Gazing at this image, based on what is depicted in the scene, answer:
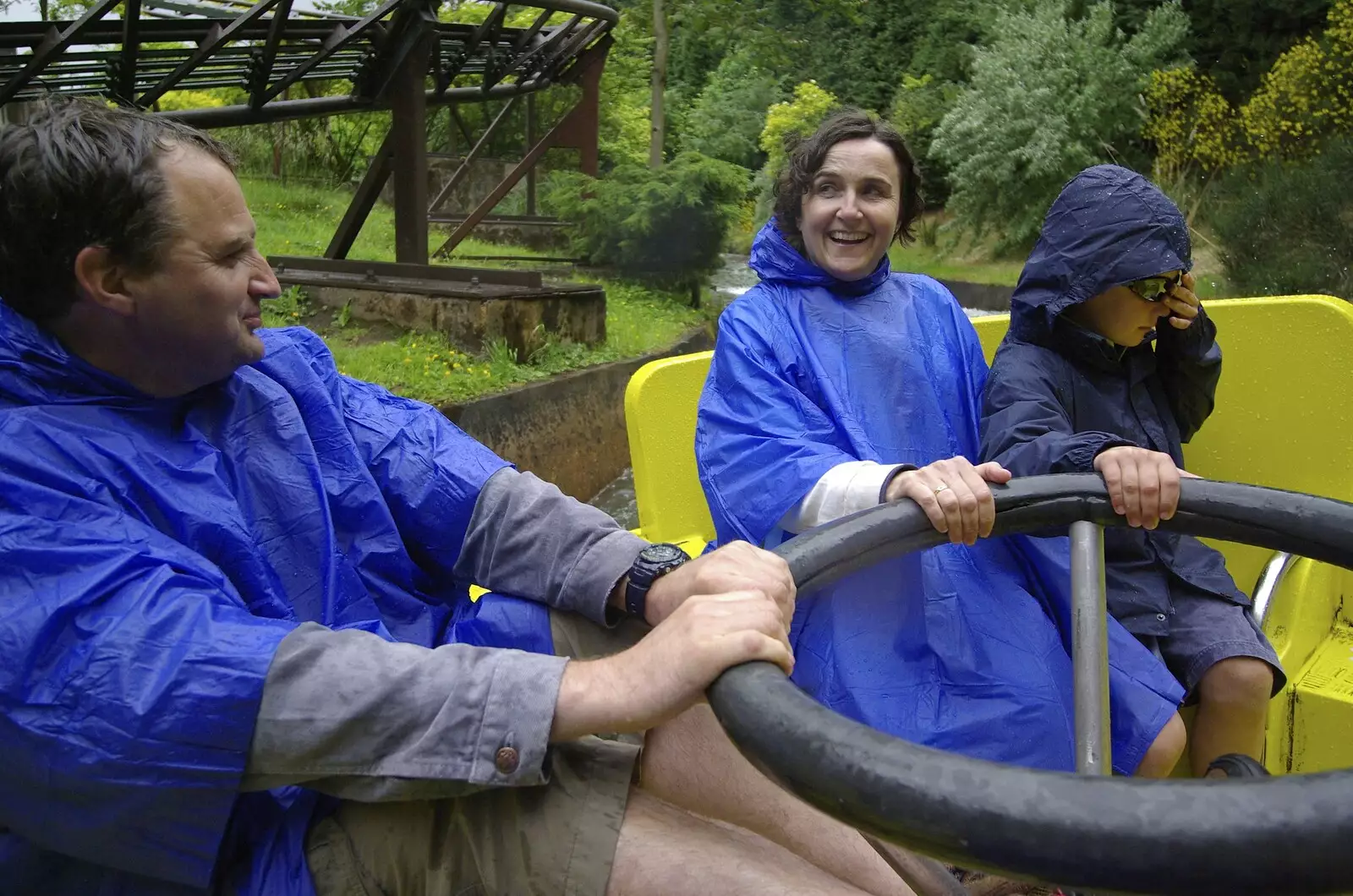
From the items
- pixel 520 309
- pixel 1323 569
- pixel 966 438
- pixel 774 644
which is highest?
pixel 774 644

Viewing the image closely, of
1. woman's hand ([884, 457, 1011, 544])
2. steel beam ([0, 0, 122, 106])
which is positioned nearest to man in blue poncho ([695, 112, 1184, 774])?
woman's hand ([884, 457, 1011, 544])

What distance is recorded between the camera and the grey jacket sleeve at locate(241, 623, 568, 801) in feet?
3.07

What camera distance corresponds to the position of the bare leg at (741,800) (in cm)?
109

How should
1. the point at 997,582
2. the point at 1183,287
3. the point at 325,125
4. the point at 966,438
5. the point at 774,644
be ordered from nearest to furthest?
the point at 774,644
the point at 997,582
the point at 1183,287
the point at 966,438
the point at 325,125

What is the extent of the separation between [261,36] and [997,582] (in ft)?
15.7

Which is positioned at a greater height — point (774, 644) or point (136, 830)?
point (774, 644)

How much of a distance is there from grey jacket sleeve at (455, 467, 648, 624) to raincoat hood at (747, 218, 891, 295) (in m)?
0.65

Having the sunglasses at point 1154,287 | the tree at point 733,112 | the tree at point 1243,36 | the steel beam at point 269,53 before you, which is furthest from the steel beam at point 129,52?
the tree at point 733,112

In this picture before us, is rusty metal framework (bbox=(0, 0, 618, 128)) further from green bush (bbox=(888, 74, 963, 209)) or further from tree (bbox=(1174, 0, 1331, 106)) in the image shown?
green bush (bbox=(888, 74, 963, 209))

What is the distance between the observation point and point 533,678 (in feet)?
3.21

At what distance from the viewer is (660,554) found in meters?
1.30

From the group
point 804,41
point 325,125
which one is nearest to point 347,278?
point 325,125

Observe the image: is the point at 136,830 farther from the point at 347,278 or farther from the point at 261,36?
the point at 347,278

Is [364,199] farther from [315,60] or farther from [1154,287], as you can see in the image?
[1154,287]
